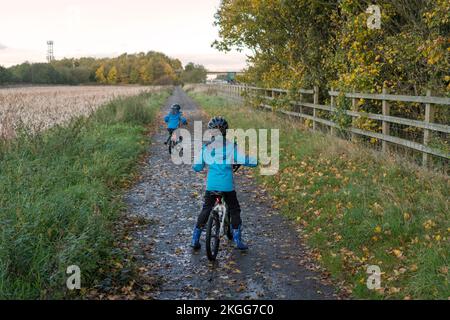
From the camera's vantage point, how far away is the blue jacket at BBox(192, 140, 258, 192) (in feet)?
21.4

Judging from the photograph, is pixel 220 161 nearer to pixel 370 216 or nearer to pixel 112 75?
pixel 370 216

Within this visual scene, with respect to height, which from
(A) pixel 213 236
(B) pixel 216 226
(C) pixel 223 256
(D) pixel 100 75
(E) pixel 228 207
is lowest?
(C) pixel 223 256

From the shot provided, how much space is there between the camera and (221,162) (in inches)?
256

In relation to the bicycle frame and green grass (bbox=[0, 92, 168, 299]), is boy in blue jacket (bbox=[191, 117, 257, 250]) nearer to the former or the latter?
the bicycle frame

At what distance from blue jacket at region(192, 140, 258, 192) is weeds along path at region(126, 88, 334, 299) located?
39.9 inches

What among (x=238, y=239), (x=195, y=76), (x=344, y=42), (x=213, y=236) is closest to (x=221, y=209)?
(x=213, y=236)

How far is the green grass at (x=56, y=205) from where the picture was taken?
5.02m

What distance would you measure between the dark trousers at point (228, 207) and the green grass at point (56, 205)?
4.35ft

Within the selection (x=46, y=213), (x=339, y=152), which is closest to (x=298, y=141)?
(x=339, y=152)

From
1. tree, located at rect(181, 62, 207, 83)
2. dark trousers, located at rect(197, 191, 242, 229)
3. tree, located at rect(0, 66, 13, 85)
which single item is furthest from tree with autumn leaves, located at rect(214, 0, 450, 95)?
tree, located at rect(181, 62, 207, 83)

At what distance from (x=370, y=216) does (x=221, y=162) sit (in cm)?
245

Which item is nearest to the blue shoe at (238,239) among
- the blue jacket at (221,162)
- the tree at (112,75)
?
the blue jacket at (221,162)

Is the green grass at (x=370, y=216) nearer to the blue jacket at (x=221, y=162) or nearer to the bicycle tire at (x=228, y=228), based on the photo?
the bicycle tire at (x=228, y=228)

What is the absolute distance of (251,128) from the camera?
17.9m
